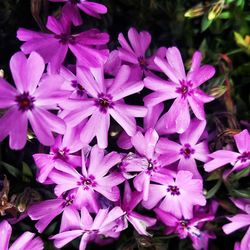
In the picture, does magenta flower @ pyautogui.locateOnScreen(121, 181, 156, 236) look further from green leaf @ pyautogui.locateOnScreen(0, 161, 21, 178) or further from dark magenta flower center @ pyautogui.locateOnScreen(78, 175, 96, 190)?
green leaf @ pyautogui.locateOnScreen(0, 161, 21, 178)

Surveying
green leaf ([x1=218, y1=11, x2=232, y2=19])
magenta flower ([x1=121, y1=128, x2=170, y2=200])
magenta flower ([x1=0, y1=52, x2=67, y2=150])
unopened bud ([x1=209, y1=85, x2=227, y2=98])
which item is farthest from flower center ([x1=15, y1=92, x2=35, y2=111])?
green leaf ([x1=218, y1=11, x2=232, y2=19])

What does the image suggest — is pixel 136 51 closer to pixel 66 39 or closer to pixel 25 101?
pixel 66 39

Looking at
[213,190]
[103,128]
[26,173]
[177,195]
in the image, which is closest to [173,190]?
[177,195]

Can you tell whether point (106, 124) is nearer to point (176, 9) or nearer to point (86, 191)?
point (86, 191)

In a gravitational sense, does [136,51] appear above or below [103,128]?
above

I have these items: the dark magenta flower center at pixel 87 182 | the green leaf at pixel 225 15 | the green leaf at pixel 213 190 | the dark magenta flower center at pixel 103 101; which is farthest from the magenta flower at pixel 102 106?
the green leaf at pixel 225 15

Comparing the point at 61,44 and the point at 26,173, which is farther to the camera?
the point at 26,173

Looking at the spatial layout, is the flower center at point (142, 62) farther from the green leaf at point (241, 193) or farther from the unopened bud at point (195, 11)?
the green leaf at point (241, 193)
